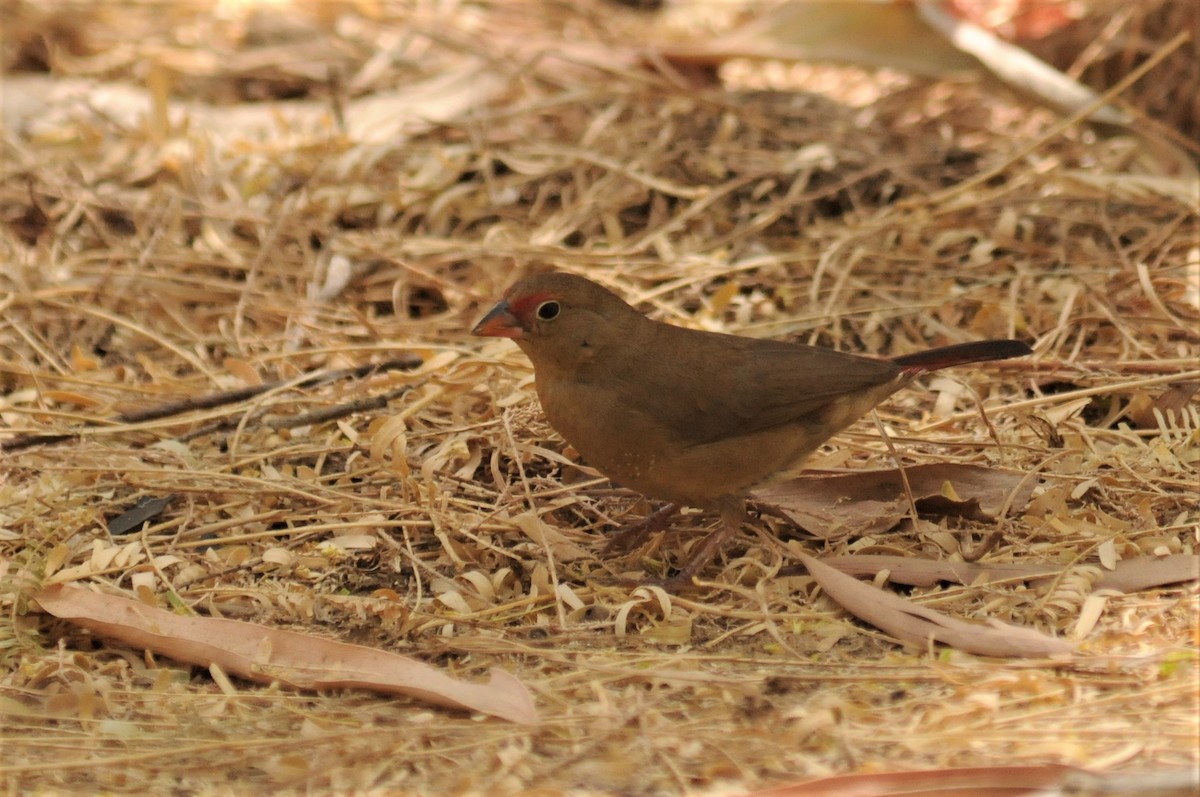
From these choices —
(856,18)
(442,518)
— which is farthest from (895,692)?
(856,18)

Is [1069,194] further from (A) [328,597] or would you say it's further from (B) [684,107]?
(A) [328,597]

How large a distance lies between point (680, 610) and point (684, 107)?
11.0ft

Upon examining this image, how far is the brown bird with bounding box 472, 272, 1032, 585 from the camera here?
3330mm

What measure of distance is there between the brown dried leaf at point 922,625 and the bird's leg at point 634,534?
474mm

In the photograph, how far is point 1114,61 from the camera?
640 cm

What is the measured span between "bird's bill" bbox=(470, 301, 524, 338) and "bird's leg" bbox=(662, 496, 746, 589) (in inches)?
26.9

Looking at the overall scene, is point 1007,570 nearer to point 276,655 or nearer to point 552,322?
point 552,322

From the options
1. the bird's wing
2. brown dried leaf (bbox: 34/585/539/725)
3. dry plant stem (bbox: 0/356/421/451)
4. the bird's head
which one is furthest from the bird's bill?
brown dried leaf (bbox: 34/585/539/725)

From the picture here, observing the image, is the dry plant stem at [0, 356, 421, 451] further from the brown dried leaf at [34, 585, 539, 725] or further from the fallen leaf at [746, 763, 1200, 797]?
the fallen leaf at [746, 763, 1200, 797]

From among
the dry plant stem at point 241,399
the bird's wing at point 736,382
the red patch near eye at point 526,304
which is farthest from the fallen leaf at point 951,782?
the dry plant stem at point 241,399

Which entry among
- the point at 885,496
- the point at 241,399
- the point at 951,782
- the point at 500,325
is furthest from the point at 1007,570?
the point at 241,399

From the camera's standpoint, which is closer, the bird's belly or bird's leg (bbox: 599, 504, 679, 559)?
the bird's belly

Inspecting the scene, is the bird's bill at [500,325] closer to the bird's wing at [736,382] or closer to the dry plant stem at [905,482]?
the bird's wing at [736,382]

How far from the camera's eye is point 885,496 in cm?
369
